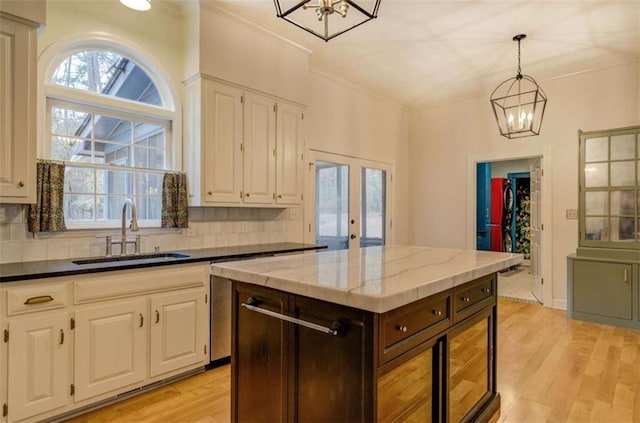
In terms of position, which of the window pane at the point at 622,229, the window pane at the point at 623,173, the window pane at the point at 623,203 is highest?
the window pane at the point at 623,173

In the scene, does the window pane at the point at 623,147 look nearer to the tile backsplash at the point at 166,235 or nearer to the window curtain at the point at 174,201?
the tile backsplash at the point at 166,235

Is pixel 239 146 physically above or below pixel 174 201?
above

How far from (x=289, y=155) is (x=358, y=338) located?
2654mm

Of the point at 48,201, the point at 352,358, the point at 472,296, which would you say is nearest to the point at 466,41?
the point at 472,296

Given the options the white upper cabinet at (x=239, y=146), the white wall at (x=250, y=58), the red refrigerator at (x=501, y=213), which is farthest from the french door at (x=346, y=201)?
the red refrigerator at (x=501, y=213)

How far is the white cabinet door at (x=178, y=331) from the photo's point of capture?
2.46 meters

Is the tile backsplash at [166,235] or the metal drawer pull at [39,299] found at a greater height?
the tile backsplash at [166,235]

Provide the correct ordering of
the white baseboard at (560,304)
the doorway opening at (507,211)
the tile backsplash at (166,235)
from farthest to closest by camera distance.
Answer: the doorway opening at (507,211), the white baseboard at (560,304), the tile backsplash at (166,235)

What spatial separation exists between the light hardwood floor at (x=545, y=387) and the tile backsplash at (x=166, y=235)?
1092 millimetres

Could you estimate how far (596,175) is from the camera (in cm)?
404

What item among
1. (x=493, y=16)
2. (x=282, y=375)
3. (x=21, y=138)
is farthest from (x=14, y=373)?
(x=493, y=16)

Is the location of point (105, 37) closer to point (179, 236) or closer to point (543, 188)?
point (179, 236)

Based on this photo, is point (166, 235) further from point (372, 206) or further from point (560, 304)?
point (560, 304)

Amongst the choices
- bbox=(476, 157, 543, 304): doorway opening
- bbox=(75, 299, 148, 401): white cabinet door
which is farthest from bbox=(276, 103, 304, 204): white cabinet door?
bbox=(476, 157, 543, 304): doorway opening
